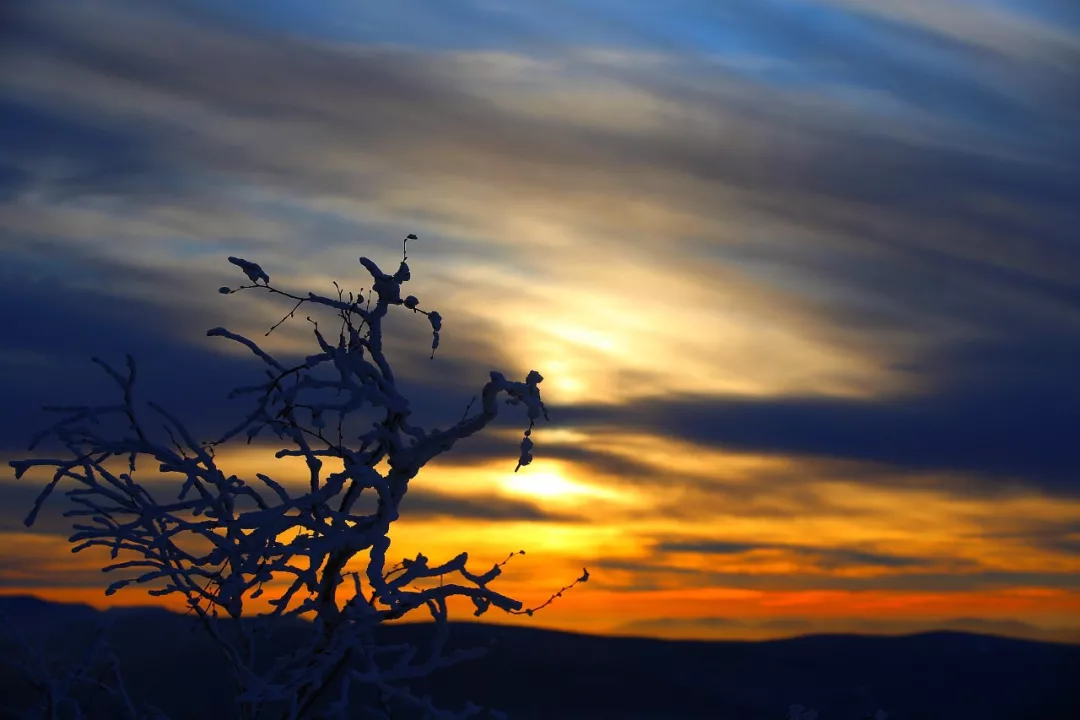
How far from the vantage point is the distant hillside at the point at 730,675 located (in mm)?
98062

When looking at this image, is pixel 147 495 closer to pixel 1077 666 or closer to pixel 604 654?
pixel 604 654

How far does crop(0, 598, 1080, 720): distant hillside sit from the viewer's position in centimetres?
9806

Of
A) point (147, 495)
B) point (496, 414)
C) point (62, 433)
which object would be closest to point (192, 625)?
point (147, 495)

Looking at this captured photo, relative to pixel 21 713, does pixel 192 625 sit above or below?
above

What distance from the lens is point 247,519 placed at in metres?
7.77

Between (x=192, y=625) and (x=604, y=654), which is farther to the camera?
(x=604, y=654)

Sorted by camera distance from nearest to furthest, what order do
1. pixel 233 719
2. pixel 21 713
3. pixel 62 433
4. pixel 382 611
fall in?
1. pixel 382 611
2. pixel 62 433
3. pixel 233 719
4. pixel 21 713

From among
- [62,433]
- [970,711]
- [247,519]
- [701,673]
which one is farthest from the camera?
[701,673]

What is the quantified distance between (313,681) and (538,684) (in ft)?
318

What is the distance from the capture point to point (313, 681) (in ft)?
27.6

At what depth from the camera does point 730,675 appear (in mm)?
104625

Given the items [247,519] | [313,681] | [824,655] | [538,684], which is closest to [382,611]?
[313,681]

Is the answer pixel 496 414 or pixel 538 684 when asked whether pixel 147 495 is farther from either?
pixel 538 684

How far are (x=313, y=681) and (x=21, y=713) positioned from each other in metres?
5.33
